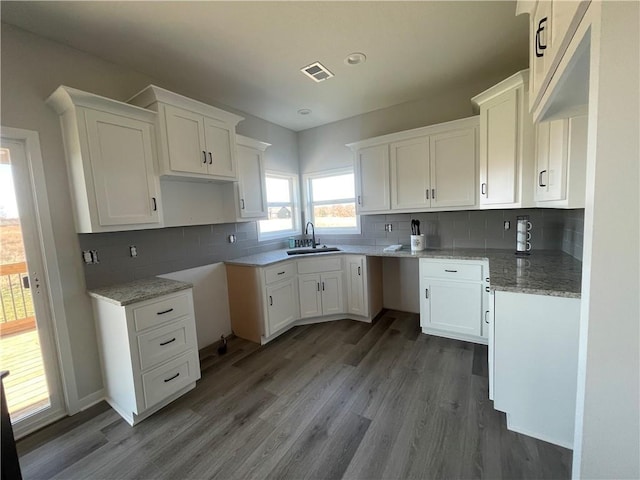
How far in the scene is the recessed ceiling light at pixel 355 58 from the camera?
2.22m

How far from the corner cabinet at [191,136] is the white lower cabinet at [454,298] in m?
2.33

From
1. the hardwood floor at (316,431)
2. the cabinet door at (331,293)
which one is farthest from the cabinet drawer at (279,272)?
the hardwood floor at (316,431)

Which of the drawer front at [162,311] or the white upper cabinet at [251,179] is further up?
the white upper cabinet at [251,179]

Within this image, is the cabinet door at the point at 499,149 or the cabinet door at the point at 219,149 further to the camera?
A: the cabinet door at the point at 219,149

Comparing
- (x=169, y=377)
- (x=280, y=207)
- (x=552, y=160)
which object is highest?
(x=552, y=160)

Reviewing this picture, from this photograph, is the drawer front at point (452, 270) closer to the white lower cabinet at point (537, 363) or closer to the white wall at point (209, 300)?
the white lower cabinet at point (537, 363)

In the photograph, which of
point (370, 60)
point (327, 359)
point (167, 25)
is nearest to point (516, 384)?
point (327, 359)

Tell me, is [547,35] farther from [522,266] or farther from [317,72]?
[317,72]

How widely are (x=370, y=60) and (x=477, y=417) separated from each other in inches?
113

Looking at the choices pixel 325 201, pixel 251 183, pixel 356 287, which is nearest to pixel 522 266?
pixel 356 287

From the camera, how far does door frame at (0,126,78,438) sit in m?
1.80

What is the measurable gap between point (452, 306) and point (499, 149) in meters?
1.55

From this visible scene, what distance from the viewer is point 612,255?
0.72 meters

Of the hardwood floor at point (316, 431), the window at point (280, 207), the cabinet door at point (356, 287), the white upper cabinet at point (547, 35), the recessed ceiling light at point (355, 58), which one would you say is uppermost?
the recessed ceiling light at point (355, 58)
